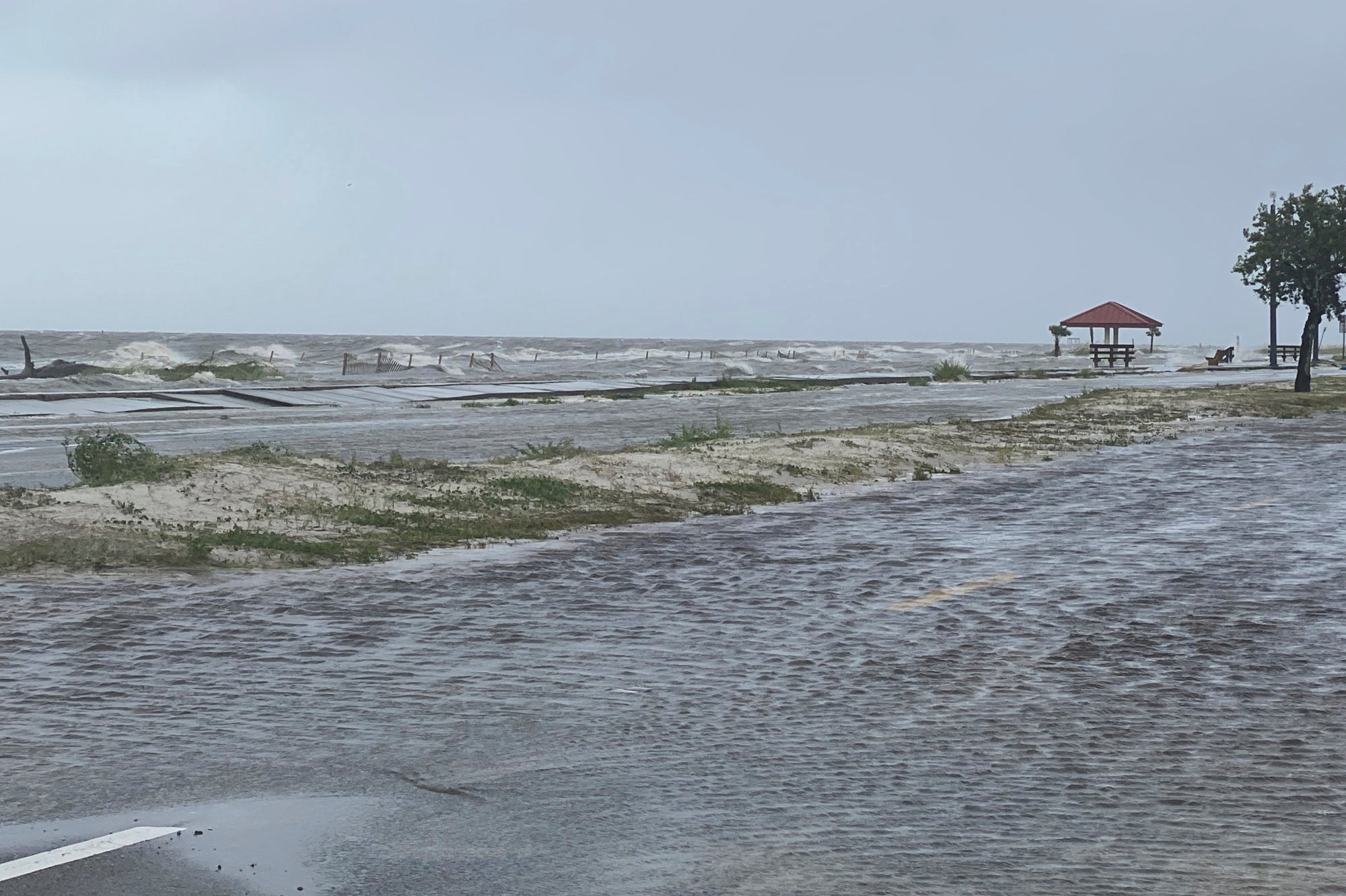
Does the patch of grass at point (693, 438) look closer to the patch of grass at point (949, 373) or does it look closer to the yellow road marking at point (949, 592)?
the yellow road marking at point (949, 592)

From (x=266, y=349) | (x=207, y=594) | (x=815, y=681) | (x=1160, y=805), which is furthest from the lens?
(x=266, y=349)

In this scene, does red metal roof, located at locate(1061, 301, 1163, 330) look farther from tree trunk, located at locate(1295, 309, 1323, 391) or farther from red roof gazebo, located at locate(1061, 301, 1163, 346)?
tree trunk, located at locate(1295, 309, 1323, 391)

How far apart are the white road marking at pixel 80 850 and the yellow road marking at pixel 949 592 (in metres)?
6.14

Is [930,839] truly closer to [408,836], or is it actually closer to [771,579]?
[408,836]

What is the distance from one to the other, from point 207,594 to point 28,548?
2438 mm

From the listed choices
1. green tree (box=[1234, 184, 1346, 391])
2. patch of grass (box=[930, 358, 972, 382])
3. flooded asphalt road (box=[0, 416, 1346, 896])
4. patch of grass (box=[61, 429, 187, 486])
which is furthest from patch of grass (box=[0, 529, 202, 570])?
patch of grass (box=[930, 358, 972, 382])

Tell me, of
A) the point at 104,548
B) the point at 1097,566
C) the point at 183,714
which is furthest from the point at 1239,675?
the point at 104,548

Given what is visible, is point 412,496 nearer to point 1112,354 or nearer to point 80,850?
point 80,850

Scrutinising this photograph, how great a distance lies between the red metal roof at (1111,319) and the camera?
97562mm

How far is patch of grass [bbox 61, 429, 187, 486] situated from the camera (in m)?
16.8

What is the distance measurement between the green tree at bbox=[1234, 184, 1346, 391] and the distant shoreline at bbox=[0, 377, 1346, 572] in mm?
26157

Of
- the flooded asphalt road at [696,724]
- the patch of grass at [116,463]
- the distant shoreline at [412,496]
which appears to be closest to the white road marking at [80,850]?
the flooded asphalt road at [696,724]

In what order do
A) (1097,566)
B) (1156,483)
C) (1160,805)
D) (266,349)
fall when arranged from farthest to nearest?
(266,349), (1156,483), (1097,566), (1160,805)

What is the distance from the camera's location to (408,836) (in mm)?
5773
